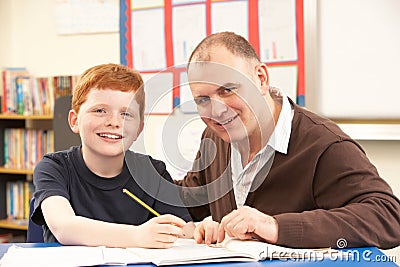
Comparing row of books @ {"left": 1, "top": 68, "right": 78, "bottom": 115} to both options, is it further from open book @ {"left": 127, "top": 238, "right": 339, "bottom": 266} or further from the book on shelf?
open book @ {"left": 127, "top": 238, "right": 339, "bottom": 266}

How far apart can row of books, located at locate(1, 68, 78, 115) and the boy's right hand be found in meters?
2.60

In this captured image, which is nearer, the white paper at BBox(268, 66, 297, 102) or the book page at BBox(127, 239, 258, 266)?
the book page at BBox(127, 239, 258, 266)

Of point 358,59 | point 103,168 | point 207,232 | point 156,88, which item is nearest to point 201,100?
point 156,88

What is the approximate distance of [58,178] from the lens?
1538mm

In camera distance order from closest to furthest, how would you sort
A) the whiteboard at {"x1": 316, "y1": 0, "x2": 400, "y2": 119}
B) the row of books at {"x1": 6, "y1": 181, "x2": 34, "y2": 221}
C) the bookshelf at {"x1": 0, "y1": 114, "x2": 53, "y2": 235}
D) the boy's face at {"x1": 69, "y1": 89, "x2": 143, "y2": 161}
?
the boy's face at {"x1": 69, "y1": 89, "x2": 143, "y2": 161} → the whiteboard at {"x1": 316, "y1": 0, "x2": 400, "y2": 119} → the bookshelf at {"x1": 0, "y1": 114, "x2": 53, "y2": 235} → the row of books at {"x1": 6, "y1": 181, "x2": 34, "y2": 221}

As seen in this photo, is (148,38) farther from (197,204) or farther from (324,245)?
(324,245)

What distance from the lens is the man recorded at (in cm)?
119

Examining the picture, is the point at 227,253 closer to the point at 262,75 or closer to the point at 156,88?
the point at 156,88

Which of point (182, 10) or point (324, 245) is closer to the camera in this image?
point (324, 245)

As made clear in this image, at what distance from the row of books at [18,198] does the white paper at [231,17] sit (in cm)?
166

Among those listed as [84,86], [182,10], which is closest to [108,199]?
[84,86]

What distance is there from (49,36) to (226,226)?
3028mm

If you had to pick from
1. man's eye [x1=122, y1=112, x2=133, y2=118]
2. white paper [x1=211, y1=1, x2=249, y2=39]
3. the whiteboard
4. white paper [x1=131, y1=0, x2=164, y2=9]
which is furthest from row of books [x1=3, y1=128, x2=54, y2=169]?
man's eye [x1=122, y1=112, x2=133, y2=118]

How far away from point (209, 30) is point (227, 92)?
6.32 feet
